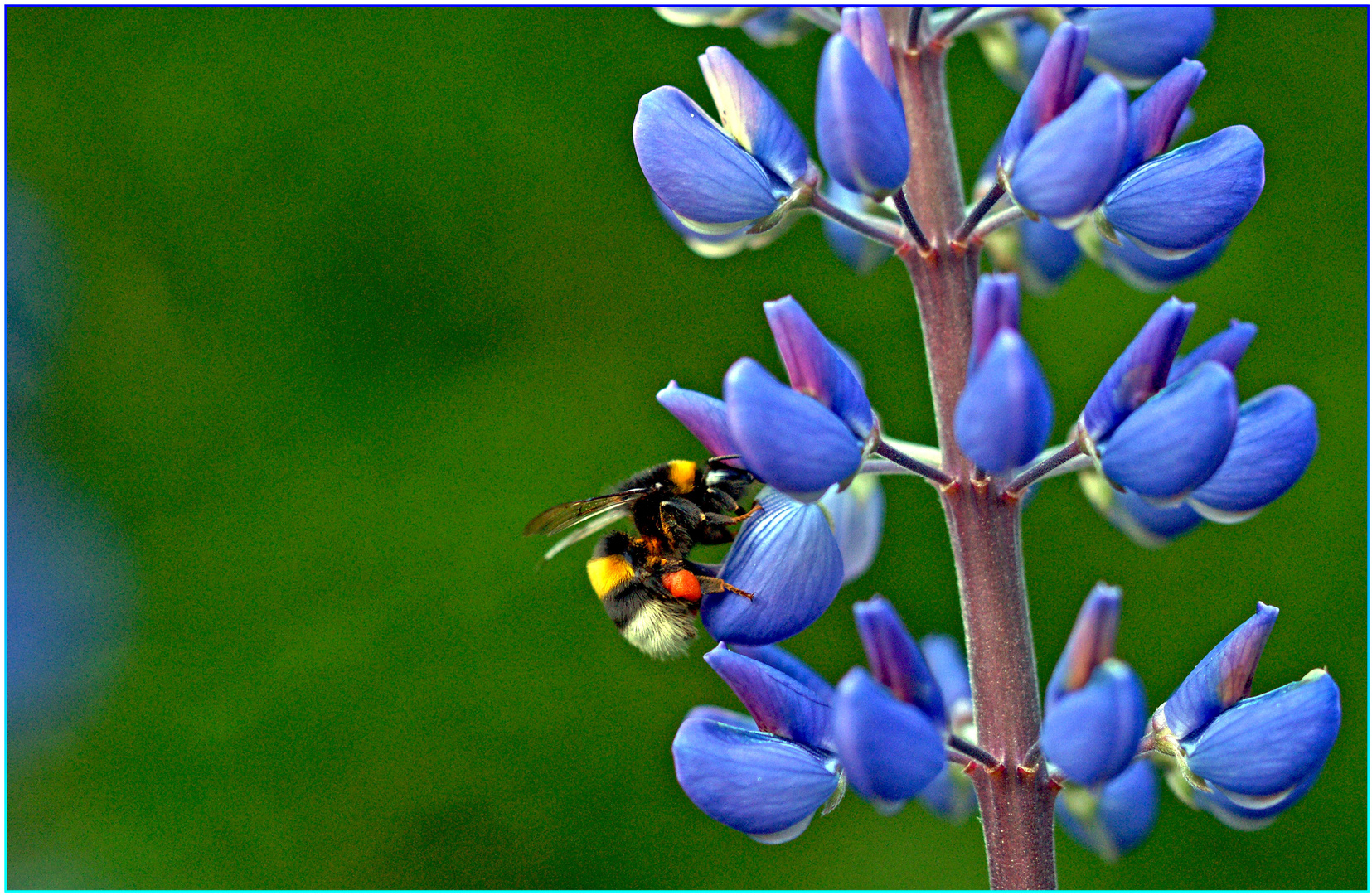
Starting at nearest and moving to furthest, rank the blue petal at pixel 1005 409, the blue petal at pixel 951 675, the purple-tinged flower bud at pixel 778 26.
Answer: the blue petal at pixel 1005 409, the purple-tinged flower bud at pixel 778 26, the blue petal at pixel 951 675

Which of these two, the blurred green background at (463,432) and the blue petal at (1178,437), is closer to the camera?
the blue petal at (1178,437)

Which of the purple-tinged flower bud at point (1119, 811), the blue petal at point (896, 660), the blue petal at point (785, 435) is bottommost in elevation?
the purple-tinged flower bud at point (1119, 811)

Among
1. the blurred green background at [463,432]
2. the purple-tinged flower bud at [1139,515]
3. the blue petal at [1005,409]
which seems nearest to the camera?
the blue petal at [1005,409]

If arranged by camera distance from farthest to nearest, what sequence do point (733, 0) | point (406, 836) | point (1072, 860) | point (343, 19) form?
point (343, 19) < point (406, 836) < point (1072, 860) < point (733, 0)

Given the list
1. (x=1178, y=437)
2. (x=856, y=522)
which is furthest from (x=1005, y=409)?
(x=856, y=522)

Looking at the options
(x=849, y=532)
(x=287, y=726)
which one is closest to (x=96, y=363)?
(x=287, y=726)

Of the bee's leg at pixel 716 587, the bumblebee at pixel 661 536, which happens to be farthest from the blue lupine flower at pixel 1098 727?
the bumblebee at pixel 661 536

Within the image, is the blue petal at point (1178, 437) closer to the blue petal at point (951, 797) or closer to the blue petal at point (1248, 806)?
the blue petal at point (1248, 806)

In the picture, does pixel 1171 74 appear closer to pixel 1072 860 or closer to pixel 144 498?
pixel 1072 860
